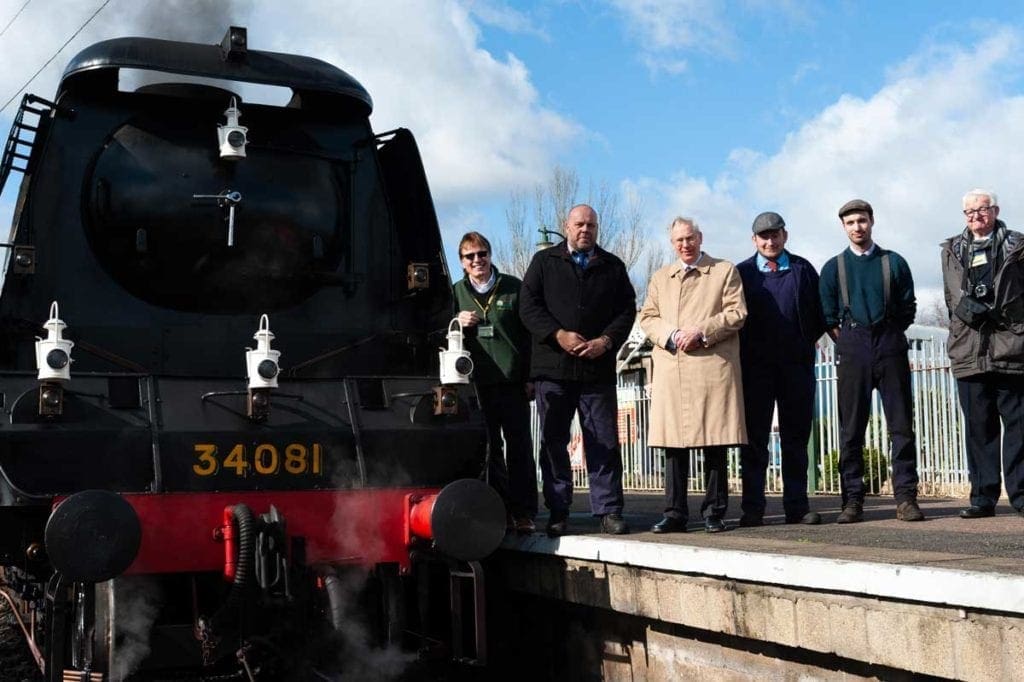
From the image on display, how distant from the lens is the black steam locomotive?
14.7ft

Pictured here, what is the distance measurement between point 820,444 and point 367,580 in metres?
8.58

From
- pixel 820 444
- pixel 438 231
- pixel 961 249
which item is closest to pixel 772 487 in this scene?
pixel 820 444

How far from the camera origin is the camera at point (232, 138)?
5406 mm

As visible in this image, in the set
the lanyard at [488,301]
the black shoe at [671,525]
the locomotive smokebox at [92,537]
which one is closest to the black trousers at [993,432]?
the black shoe at [671,525]

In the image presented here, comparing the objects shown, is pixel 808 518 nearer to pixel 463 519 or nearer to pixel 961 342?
pixel 961 342

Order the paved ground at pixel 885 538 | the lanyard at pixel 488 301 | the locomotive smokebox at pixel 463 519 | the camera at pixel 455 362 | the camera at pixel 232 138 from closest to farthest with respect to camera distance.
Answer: the paved ground at pixel 885 538, the locomotive smokebox at pixel 463 519, the camera at pixel 455 362, the camera at pixel 232 138, the lanyard at pixel 488 301

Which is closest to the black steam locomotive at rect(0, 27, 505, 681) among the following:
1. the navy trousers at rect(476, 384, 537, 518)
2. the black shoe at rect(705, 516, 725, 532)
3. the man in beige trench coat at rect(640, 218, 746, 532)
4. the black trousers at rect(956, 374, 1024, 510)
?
the navy trousers at rect(476, 384, 537, 518)

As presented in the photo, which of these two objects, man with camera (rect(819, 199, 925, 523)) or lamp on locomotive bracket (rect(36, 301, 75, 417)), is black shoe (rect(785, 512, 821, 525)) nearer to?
man with camera (rect(819, 199, 925, 523))

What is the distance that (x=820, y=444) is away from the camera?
12.5 meters

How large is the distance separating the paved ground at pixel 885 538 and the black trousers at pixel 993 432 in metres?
0.16

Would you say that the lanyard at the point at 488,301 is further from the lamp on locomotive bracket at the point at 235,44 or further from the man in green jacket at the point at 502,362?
the lamp on locomotive bracket at the point at 235,44

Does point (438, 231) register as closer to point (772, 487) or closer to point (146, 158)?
point (146, 158)

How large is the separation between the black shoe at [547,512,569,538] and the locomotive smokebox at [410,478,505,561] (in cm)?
87

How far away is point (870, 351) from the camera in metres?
6.00
